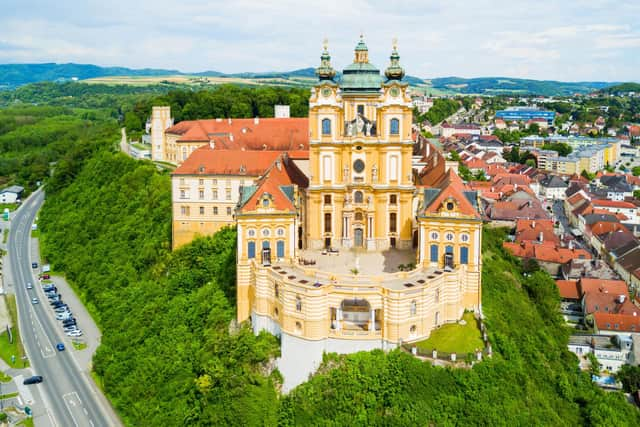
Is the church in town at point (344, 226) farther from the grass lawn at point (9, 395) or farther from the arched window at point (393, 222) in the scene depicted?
the grass lawn at point (9, 395)

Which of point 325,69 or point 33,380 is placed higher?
point 325,69

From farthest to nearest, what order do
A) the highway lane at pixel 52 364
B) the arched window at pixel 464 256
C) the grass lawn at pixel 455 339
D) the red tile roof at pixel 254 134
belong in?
the red tile roof at pixel 254 134 → the highway lane at pixel 52 364 → the arched window at pixel 464 256 → the grass lawn at pixel 455 339

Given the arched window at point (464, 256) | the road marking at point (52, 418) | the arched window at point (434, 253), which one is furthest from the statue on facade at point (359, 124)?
the road marking at point (52, 418)

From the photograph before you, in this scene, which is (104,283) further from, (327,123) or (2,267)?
(327,123)

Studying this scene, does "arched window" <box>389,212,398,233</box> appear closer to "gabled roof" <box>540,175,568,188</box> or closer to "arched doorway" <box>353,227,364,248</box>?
"arched doorway" <box>353,227,364,248</box>

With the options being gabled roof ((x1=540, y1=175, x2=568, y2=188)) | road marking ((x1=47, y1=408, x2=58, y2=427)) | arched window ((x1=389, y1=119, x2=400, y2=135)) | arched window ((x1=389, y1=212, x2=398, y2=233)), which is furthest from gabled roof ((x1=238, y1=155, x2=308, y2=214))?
gabled roof ((x1=540, y1=175, x2=568, y2=188))

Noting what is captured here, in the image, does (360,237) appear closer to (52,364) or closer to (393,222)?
(393,222)

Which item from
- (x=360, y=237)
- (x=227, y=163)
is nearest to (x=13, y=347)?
(x=227, y=163)
